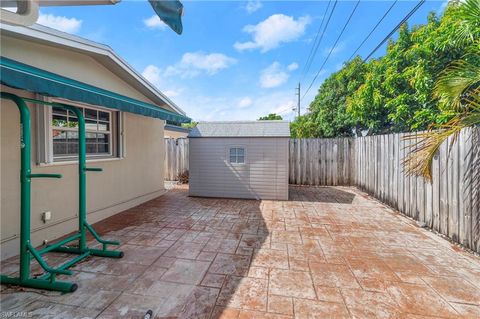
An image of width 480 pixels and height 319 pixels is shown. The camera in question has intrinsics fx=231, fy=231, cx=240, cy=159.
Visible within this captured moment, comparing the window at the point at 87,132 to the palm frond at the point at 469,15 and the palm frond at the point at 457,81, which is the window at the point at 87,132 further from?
the palm frond at the point at 469,15

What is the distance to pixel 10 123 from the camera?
10.4ft

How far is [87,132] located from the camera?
15.9 ft

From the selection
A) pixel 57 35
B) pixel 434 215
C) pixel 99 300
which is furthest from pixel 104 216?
pixel 434 215

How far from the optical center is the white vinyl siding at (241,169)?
681cm

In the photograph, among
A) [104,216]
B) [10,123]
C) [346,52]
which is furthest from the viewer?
[346,52]

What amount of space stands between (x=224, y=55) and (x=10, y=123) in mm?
9690

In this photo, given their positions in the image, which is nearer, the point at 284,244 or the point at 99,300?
the point at 99,300

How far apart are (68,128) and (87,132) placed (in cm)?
53

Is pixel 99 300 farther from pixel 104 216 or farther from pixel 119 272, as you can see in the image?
pixel 104 216

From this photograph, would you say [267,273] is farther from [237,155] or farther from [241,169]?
[237,155]

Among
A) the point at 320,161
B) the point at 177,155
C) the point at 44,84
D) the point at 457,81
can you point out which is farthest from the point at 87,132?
the point at 320,161

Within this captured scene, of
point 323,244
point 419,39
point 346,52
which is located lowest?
point 323,244

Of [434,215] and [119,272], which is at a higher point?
[434,215]

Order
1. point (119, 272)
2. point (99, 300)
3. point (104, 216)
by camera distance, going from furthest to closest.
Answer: point (104, 216)
point (119, 272)
point (99, 300)
